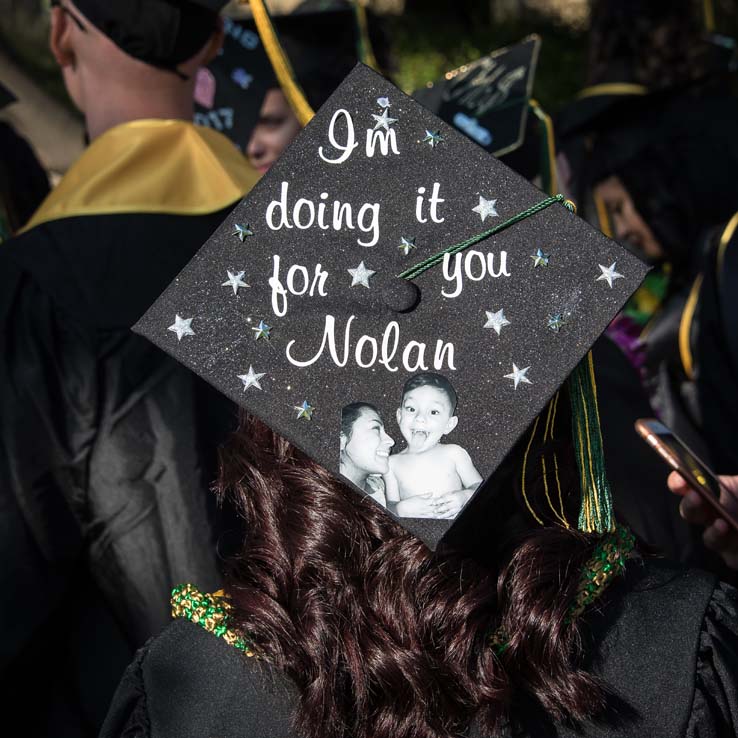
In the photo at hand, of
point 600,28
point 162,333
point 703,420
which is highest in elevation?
point 600,28

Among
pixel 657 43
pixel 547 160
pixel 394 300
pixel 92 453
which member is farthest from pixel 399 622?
pixel 657 43

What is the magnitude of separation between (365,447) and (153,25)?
3.95 feet

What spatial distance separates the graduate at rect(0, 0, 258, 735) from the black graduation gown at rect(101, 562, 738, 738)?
0.60m

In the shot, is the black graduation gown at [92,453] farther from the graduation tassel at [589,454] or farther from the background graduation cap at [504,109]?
the background graduation cap at [504,109]

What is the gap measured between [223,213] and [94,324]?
374mm

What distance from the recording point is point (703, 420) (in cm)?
277

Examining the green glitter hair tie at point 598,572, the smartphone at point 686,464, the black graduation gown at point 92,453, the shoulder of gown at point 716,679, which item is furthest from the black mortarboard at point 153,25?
the shoulder of gown at point 716,679

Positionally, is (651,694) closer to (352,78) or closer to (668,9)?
(352,78)

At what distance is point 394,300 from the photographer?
1.25 meters

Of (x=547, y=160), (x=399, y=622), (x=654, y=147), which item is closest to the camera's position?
(x=399, y=622)

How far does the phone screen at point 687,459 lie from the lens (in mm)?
1494

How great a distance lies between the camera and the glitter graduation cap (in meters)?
1.24

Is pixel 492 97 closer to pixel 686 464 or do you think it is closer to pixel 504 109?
pixel 504 109

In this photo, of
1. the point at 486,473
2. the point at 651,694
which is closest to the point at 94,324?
the point at 486,473
